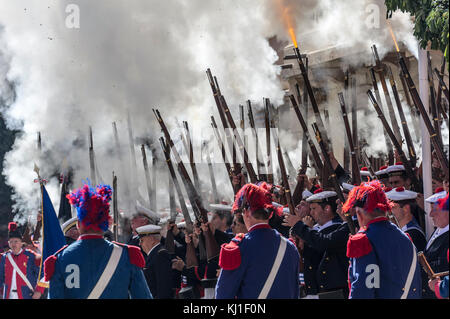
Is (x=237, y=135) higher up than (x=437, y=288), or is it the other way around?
(x=237, y=135)

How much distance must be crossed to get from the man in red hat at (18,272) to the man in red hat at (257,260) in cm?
448

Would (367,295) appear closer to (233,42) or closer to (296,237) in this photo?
(296,237)

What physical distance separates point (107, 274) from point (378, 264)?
4.68ft

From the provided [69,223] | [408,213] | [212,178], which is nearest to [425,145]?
[408,213]

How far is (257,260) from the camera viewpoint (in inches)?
139

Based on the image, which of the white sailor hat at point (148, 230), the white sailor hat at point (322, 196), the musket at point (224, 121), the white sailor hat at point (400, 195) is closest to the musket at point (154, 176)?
the musket at point (224, 121)

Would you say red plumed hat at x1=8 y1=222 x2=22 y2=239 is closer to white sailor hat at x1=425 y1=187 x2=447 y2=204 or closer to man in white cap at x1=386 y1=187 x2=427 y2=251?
man in white cap at x1=386 y1=187 x2=427 y2=251

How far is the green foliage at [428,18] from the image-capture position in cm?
495

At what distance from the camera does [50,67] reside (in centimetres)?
899

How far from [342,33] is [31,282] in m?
5.03

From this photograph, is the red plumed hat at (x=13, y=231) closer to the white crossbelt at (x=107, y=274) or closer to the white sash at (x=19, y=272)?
the white sash at (x=19, y=272)

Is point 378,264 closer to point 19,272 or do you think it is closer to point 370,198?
point 370,198

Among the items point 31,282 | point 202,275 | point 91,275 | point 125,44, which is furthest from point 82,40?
point 91,275

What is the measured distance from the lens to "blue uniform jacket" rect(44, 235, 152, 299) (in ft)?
11.5
